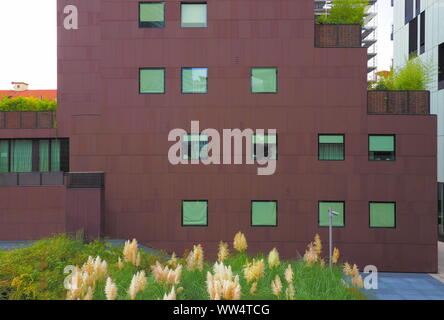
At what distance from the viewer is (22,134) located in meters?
21.2

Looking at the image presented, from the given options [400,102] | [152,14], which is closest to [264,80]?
[152,14]

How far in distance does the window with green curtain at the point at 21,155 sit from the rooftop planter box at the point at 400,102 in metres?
17.2

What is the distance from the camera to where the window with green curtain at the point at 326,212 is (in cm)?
1920

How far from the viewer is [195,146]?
19312mm

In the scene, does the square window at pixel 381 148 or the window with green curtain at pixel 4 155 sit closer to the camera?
the square window at pixel 381 148

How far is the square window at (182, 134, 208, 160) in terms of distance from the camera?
63.2 ft

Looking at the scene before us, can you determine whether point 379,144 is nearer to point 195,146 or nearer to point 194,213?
point 195,146

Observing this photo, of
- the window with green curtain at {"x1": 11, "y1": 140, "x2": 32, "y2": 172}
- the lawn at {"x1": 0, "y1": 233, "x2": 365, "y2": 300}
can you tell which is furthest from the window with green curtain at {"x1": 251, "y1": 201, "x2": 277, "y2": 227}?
the window with green curtain at {"x1": 11, "y1": 140, "x2": 32, "y2": 172}

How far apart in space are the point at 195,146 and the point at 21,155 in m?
9.41

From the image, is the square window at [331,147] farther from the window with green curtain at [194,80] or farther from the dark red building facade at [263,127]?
the window with green curtain at [194,80]

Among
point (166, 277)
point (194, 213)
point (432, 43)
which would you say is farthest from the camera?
point (432, 43)

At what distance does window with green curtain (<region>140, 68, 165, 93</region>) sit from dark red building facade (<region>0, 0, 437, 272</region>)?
0.35ft

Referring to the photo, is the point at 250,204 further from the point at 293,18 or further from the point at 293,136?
the point at 293,18

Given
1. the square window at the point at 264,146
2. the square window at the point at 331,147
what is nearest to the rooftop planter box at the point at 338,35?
the square window at the point at 331,147
